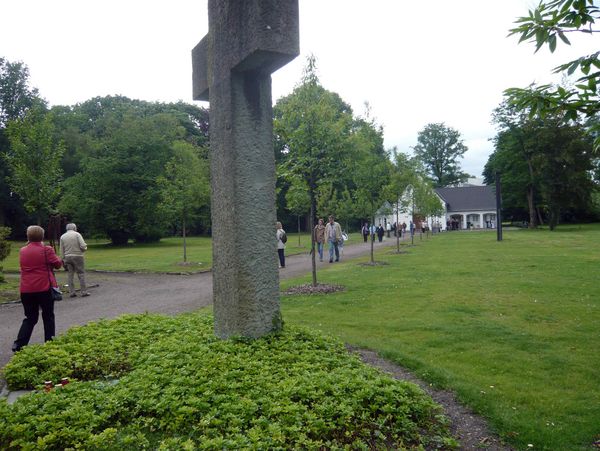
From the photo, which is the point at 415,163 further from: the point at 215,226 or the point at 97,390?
the point at 97,390

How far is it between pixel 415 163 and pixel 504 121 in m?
38.4

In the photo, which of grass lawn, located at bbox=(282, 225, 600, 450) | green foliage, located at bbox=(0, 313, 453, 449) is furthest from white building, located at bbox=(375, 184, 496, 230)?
green foliage, located at bbox=(0, 313, 453, 449)

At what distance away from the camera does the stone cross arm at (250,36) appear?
4898 mm

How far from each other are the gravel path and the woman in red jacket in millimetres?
606

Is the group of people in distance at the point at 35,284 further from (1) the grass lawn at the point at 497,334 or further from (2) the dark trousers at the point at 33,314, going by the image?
(1) the grass lawn at the point at 497,334

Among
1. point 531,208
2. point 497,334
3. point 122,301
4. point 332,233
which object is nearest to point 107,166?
point 332,233

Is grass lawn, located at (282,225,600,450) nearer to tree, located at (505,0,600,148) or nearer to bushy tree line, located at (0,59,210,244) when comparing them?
tree, located at (505,0,600,148)

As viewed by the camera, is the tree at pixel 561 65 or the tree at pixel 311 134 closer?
the tree at pixel 561 65

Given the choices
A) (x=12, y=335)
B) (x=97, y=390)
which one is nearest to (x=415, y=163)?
(x=12, y=335)

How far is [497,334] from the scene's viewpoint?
7.70 meters

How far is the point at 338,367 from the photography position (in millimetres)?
4805

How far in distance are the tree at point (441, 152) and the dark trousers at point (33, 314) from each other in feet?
301

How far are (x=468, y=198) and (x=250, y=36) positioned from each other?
8517 centimetres

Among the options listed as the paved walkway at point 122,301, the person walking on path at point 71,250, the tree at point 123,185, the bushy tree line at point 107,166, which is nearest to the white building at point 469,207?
the bushy tree line at point 107,166
